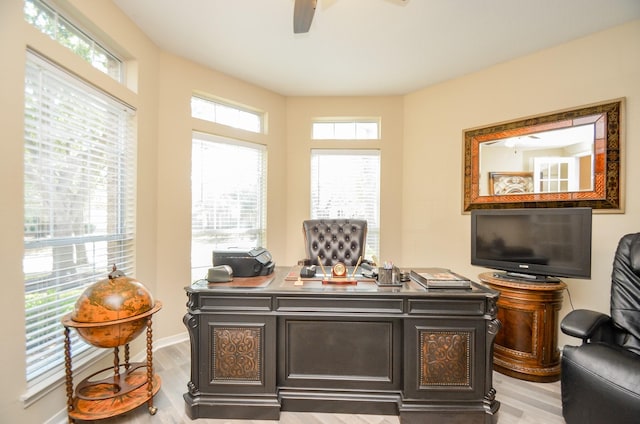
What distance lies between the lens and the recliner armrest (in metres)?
1.69

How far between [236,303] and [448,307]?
1417mm

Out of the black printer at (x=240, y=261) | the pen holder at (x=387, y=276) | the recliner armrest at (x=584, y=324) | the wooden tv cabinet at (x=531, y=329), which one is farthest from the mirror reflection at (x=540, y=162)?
the black printer at (x=240, y=261)

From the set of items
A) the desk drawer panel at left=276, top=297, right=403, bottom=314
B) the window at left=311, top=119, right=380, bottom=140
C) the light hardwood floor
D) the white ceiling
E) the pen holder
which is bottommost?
the light hardwood floor

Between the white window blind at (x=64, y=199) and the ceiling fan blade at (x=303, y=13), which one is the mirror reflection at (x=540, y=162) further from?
the white window blind at (x=64, y=199)

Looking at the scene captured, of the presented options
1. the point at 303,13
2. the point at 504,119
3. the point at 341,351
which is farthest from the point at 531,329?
the point at 303,13

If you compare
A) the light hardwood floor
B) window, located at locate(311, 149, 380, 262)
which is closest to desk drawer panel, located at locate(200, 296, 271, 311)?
the light hardwood floor

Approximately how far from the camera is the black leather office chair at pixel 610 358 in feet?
4.61

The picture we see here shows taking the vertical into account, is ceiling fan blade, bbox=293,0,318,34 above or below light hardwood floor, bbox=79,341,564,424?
above

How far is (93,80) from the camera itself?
1.94 m

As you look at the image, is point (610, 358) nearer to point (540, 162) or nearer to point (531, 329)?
point (531, 329)

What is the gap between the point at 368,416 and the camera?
5.91ft

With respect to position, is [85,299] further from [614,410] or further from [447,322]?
[614,410]

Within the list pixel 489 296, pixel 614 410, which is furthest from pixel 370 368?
pixel 614 410

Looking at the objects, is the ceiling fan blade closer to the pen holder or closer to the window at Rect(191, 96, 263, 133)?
the pen holder
